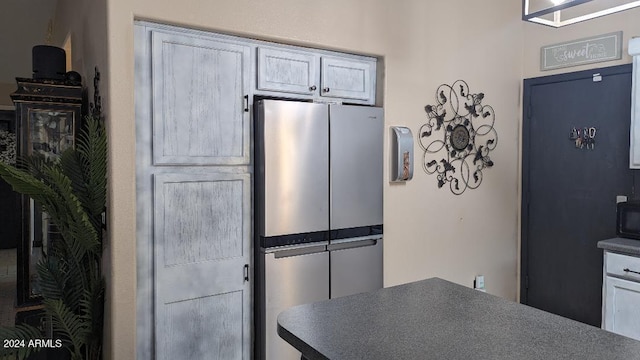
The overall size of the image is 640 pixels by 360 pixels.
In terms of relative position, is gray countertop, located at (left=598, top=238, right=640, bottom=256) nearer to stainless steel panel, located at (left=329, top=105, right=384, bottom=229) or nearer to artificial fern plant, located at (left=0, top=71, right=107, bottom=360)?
stainless steel panel, located at (left=329, top=105, right=384, bottom=229)

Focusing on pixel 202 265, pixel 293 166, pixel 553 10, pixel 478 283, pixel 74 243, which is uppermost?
pixel 553 10

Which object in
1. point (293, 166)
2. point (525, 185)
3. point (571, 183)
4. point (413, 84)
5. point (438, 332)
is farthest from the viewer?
point (525, 185)

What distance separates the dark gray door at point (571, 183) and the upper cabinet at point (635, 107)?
0.26 metres

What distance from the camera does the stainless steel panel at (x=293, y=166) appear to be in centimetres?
265

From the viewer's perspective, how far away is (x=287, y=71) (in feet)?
9.17

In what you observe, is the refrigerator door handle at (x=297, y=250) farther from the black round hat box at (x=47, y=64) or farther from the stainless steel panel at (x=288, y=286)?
the black round hat box at (x=47, y=64)

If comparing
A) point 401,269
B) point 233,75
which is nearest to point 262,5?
point 233,75

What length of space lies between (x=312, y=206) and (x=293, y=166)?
283mm

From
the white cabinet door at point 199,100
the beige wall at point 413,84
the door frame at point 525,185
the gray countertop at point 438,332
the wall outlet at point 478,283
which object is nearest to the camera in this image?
the gray countertop at point 438,332

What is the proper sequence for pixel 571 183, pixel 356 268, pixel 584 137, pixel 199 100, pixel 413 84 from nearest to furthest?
pixel 199 100 < pixel 356 268 < pixel 413 84 < pixel 584 137 < pixel 571 183

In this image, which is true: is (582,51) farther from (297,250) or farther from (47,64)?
(47,64)

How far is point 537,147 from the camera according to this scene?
13.1 feet

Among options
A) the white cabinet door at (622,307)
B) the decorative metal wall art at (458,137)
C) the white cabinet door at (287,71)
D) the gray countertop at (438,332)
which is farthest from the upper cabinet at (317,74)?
the white cabinet door at (622,307)

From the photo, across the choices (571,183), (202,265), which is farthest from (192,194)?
(571,183)
